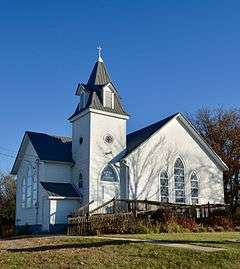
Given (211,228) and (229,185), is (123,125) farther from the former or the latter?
(229,185)

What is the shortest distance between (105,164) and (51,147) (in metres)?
5.49

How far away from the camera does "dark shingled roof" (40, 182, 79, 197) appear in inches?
1308

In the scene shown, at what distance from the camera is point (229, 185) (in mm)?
50844

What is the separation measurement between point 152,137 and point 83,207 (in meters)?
8.23

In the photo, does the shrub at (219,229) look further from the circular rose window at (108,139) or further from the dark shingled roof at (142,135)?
the circular rose window at (108,139)

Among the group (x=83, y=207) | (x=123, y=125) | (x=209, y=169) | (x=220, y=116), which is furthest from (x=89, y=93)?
(x=220, y=116)

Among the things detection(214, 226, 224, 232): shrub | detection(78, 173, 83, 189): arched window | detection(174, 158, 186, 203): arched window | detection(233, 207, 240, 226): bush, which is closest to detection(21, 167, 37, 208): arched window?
detection(78, 173, 83, 189): arched window

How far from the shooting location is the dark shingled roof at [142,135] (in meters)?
35.7

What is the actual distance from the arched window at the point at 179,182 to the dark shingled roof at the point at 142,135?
10.8 feet

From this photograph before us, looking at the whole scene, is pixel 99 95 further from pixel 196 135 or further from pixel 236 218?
pixel 236 218

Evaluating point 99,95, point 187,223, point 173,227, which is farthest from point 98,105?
point 173,227

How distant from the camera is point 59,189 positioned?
34125mm

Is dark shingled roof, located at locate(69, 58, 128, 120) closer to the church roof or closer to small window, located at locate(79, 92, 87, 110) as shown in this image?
the church roof

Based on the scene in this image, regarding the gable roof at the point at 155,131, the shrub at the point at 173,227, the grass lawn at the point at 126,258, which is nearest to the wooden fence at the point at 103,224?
the shrub at the point at 173,227
